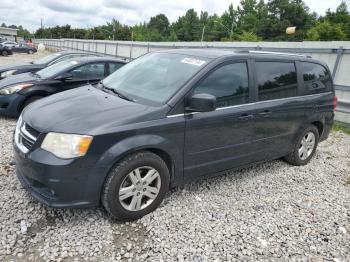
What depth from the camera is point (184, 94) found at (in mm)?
3480

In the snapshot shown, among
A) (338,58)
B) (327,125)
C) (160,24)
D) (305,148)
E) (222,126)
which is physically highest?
(160,24)

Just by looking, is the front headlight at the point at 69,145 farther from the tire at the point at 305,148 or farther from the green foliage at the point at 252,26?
the green foliage at the point at 252,26

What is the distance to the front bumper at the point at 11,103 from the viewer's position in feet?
21.1

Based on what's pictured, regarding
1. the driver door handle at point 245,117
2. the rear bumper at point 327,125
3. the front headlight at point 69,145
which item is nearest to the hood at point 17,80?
the front headlight at point 69,145

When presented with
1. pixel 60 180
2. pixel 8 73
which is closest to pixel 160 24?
pixel 8 73

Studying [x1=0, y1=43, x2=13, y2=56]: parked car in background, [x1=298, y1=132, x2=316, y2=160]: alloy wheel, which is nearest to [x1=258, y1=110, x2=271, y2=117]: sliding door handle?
[x1=298, y1=132, x2=316, y2=160]: alloy wheel

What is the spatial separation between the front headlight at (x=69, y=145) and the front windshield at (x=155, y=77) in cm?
89

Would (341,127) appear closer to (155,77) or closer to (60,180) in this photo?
(155,77)

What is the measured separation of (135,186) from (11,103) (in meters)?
4.40

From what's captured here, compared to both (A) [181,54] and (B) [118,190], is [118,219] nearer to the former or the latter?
(B) [118,190]

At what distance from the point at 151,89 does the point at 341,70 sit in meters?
7.14

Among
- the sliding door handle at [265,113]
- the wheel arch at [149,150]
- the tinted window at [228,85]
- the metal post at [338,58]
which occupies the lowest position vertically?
the wheel arch at [149,150]

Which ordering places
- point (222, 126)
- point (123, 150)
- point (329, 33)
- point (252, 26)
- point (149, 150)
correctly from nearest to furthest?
1. point (123, 150)
2. point (149, 150)
3. point (222, 126)
4. point (329, 33)
5. point (252, 26)

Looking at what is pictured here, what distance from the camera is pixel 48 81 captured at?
6.88m
